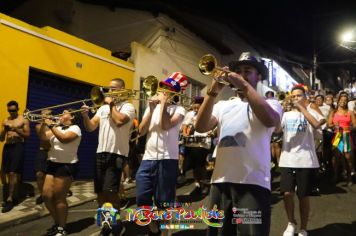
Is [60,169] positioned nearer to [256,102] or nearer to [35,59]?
[256,102]

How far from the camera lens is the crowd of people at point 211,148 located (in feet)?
8.50

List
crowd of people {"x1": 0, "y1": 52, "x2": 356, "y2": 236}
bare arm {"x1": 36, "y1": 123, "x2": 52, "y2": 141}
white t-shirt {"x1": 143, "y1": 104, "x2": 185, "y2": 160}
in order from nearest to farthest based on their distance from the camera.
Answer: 1. crowd of people {"x1": 0, "y1": 52, "x2": 356, "y2": 236}
2. white t-shirt {"x1": 143, "y1": 104, "x2": 185, "y2": 160}
3. bare arm {"x1": 36, "y1": 123, "x2": 52, "y2": 141}

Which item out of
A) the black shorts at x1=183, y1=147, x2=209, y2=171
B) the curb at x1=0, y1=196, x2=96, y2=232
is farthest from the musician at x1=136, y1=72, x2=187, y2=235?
the black shorts at x1=183, y1=147, x2=209, y2=171

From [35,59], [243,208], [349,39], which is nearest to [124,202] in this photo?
[35,59]

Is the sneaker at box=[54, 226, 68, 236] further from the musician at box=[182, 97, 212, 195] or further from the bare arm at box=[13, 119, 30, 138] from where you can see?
the musician at box=[182, 97, 212, 195]

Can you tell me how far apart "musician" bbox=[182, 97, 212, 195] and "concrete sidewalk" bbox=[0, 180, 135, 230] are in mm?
1768

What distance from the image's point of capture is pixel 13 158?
263 inches

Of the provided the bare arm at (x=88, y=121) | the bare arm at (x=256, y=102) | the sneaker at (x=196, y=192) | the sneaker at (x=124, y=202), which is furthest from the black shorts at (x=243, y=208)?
the sneaker at (x=196, y=192)

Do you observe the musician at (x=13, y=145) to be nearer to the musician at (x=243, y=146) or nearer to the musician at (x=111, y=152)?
the musician at (x=111, y=152)

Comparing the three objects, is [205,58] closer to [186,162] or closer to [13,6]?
[186,162]

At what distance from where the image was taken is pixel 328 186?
307 inches

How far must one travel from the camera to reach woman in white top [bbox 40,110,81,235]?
16.1 feet

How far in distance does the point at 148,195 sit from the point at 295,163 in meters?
2.06

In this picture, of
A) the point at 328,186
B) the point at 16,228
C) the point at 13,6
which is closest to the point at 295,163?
the point at 328,186
